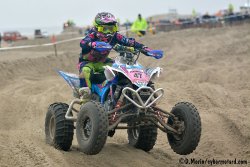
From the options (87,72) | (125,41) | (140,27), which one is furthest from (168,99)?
(140,27)

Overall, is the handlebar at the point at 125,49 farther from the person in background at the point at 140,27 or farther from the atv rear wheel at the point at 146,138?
the person in background at the point at 140,27

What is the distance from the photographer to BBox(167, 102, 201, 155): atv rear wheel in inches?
232

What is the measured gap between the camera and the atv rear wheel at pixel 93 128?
552cm

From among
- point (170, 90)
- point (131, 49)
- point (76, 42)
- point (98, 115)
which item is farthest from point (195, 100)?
point (76, 42)

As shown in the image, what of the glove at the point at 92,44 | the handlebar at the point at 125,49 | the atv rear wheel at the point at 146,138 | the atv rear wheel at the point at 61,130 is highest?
the glove at the point at 92,44

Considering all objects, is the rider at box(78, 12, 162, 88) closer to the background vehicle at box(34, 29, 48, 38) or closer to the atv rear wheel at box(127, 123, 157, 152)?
the atv rear wheel at box(127, 123, 157, 152)

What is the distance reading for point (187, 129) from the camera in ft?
19.5

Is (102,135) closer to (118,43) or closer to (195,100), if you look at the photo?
(118,43)

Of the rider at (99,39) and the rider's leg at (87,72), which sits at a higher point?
the rider at (99,39)

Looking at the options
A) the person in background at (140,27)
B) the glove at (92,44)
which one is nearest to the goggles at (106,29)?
the glove at (92,44)

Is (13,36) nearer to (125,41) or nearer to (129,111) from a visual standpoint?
(125,41)

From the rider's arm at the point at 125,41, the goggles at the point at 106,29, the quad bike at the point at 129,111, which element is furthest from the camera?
the rider's arm at the point at 125,41

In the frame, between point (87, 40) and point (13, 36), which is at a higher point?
point (87, 40)

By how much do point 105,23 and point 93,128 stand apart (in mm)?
1696
